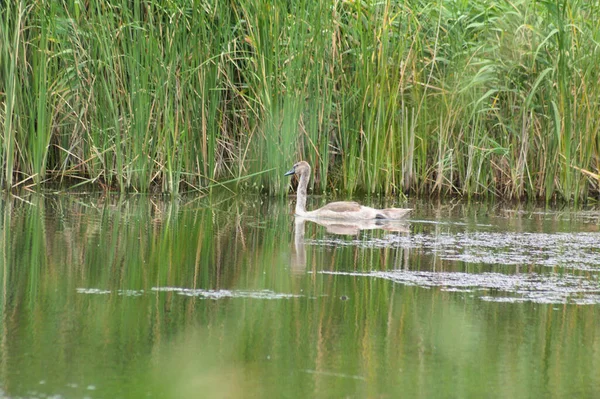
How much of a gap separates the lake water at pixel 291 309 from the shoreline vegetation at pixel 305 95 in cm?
179

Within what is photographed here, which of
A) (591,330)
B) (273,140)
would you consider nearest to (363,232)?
(273,140)

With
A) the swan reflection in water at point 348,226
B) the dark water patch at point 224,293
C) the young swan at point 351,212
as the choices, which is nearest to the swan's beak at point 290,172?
the young swan at point 351,212

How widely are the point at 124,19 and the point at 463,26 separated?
138 inches

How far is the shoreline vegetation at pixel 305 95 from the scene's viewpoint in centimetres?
1054

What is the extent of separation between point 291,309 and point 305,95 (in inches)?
223

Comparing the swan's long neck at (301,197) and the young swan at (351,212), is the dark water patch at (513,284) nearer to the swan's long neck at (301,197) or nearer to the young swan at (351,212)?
the young swan at (351,212)

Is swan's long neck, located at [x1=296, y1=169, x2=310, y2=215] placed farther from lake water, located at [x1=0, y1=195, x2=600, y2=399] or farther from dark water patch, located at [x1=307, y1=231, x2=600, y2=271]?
dark water patch, located at [x1=307, y1=231, x2=600, y2=271]

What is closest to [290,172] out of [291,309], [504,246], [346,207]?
[346,207]

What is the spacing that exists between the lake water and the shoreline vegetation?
1785 millimetres

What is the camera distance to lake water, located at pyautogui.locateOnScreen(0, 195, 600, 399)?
4.23 m

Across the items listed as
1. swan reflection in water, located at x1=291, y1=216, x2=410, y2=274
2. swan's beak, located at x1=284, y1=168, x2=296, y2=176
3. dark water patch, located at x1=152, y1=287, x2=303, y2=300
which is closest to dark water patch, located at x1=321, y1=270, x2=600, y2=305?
dark water patch, located at x1=152, y1=287, x2=303, y2=300

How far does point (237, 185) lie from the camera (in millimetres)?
11273

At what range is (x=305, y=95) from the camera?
10.9 metres

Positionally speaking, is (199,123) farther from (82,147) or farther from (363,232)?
(363,232)
